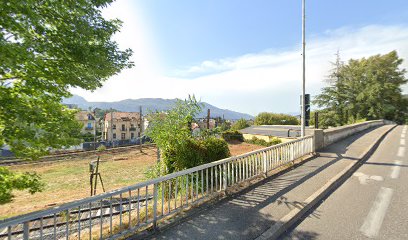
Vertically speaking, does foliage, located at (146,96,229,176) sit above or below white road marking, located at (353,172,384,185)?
above

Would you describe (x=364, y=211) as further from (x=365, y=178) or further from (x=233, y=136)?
(x=233, y=136)

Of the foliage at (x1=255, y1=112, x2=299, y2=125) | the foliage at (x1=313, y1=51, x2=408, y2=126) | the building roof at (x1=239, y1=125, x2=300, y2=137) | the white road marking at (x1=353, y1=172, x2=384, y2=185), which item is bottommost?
the white road marking at (x1=353, y1=172, x2=384, y2=185)

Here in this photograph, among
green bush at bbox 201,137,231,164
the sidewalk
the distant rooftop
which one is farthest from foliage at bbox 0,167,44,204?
the distant rooftop

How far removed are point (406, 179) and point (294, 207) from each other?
15.5 ft

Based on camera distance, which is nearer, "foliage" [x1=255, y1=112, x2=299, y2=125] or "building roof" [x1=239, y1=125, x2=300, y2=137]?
"building roof" [x1=239, y1=125, x2=300, y2=137]

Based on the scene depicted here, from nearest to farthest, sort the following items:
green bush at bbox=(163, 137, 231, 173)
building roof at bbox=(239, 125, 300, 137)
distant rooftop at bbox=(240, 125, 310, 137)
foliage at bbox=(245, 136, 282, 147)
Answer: green bush at bbox=(163, 137, 231, 173), foliage at bbox=(245, 136, 282, 147), building roof at bbox=(239, 125, 300, 137), distant rooftop at bbox=(240, 125, 310, 137)

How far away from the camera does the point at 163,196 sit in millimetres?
4766

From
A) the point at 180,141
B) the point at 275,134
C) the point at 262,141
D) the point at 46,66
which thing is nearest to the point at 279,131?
the point at 275,134

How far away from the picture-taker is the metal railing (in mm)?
3406

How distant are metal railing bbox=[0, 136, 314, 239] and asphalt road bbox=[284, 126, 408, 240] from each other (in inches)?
83.5

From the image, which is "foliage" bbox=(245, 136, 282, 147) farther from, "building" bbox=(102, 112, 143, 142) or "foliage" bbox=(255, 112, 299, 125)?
"building" bbox=(102, 112, 143, 142)

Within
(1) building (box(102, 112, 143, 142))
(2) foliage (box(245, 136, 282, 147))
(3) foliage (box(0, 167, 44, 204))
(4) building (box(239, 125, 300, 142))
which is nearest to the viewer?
(3) foliage (box(0, 167, 44, 204))

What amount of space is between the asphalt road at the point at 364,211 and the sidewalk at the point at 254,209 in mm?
374

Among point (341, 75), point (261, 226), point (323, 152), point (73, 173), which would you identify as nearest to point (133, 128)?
point (73, 173)
